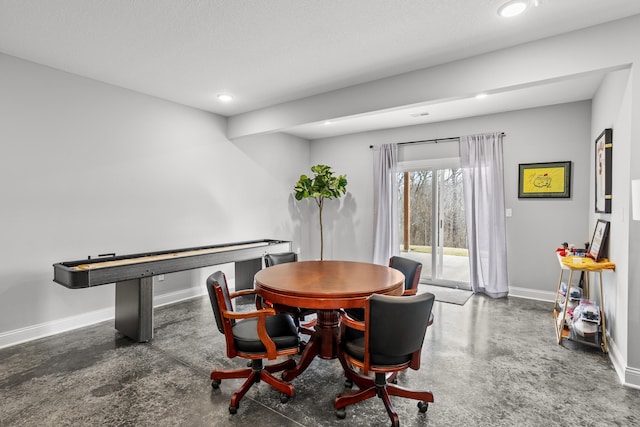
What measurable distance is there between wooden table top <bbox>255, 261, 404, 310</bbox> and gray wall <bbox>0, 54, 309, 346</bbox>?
2281 mm

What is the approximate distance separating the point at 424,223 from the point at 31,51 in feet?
18.0

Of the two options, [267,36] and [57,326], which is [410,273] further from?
[57,326]

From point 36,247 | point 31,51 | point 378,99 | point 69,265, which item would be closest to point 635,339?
point 378,99

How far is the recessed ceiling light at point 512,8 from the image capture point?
7.37 ft

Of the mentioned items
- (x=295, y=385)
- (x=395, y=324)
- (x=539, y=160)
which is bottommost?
(x=295, y=385)

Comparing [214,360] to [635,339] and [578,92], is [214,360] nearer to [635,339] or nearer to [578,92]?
[635,339]

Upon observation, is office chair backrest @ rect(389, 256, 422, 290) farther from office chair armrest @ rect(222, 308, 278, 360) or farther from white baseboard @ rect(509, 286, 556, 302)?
white baseboard @ rect(509, 286, 556, 302)

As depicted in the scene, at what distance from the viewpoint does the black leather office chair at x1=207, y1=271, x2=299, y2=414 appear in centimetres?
208

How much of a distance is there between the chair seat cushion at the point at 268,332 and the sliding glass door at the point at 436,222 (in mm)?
3710

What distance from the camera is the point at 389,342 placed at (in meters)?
1.84

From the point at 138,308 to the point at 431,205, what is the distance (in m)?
4.50

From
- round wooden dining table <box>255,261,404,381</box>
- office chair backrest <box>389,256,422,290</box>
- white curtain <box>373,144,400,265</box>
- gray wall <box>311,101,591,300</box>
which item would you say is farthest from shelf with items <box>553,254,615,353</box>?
white curtain <box>373,144,400,265</box>

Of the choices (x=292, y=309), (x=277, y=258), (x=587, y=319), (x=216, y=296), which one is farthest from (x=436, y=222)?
(x=216, y=296)

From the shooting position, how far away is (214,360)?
2.85m
